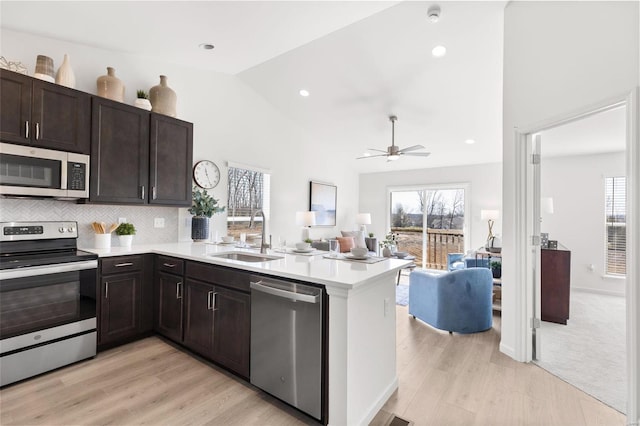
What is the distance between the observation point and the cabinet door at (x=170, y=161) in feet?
10.5

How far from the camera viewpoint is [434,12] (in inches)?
112

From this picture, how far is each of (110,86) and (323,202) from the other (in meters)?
4.38

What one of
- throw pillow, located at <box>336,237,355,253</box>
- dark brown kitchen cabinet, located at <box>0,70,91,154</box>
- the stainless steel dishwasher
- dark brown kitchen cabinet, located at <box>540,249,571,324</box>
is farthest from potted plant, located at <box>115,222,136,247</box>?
dark brown kitchen cabinet, located at <box>540,249,571,324</box>

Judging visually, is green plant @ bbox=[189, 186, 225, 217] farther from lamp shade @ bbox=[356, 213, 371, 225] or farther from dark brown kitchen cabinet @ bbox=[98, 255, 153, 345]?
lamp shade @ bbox=[356, 213, 371, 225]

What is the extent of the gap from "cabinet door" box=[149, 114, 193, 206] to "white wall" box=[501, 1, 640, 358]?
3.43 meters

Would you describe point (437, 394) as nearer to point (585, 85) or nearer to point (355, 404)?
point (355, 404)

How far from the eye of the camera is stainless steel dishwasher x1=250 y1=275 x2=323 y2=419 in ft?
5.75

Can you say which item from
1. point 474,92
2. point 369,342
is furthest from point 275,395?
point 474,92

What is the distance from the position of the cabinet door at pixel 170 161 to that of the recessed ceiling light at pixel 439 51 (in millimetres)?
2978

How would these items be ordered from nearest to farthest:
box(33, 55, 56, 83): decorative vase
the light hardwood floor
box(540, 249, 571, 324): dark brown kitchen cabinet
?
the light hardwood floor < box(33, 55, 56, 83): decorative vase < box(540, 249, 571, 324): dark brown kitchen cabinet

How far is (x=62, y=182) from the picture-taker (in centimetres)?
252

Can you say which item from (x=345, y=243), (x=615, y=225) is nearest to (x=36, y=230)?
(x=345, y=243)

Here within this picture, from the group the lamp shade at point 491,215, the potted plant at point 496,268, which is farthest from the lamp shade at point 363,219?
the potted plant at point 496,268

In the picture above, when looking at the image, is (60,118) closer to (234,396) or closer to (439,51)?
(234,396)
